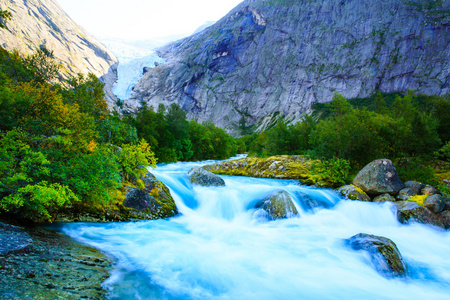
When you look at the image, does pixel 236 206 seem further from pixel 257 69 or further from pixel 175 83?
pixel 175 83

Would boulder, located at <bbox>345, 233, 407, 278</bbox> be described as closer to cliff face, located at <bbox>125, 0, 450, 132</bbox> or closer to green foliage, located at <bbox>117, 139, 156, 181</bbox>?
green foliage, located at <bbox>117, 139, 156, 181</bbox>

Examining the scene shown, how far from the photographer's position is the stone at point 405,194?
1314 centimetres

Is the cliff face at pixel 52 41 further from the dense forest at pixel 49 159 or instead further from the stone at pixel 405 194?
the stone at pixel 405 194

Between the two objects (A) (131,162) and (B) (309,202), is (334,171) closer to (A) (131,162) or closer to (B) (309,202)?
(B) (309,202)

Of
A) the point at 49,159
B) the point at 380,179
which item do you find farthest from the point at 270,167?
the point at 49,159

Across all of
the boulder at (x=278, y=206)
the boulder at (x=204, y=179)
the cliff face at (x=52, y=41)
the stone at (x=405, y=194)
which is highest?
the cliff face at (x=52, y=41)

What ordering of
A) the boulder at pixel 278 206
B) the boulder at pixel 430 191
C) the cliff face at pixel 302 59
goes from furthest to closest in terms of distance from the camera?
the cliff face at pixel 302 59, the boulder at pixel 430 191, the boulder at pixel 278 206

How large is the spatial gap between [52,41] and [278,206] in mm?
167355

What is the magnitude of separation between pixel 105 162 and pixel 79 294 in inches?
226

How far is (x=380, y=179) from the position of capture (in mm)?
14336

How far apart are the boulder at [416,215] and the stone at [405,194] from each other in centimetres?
117

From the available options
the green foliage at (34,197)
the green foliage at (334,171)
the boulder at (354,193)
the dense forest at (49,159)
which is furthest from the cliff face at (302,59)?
the green foliage at (34,197)

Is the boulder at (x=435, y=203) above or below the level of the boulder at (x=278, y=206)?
above

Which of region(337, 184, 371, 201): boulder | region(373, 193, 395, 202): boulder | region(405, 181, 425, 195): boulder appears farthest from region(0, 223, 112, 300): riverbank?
region(405, 181, 425, 195): boulder
